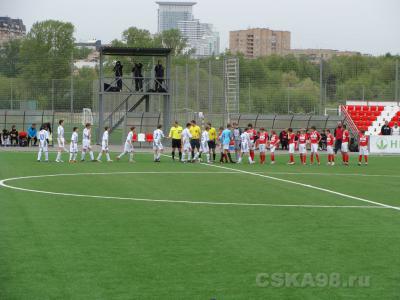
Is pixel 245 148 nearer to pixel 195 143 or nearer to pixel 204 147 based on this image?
pixel 204 147

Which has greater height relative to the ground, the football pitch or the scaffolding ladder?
the scaffolding ladder

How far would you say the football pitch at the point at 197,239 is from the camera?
9.62 m

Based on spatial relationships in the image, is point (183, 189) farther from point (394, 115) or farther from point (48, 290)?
point (394, 115)

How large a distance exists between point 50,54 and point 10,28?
42.5 metres

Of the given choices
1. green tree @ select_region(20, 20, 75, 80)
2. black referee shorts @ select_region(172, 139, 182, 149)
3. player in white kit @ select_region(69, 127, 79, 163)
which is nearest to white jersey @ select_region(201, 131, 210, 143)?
black referee shorts @ select_region(172, 139, 182, 149)

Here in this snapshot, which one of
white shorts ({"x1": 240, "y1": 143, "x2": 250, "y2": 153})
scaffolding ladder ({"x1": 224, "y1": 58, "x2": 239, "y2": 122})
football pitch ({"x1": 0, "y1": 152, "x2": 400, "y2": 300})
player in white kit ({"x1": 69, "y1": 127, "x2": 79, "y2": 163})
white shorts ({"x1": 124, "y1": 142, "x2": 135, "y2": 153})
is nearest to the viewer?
football pitch ({"x1": 0, "y1": 152, "x2": 400, "y2": 300})

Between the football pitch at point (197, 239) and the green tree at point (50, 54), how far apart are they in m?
22.1

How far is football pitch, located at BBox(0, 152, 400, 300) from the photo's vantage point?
962 centimetres

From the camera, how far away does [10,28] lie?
23.0ft

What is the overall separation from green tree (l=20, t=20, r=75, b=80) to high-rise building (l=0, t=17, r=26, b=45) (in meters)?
35.1

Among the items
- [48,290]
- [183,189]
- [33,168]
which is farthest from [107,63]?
[48,290]

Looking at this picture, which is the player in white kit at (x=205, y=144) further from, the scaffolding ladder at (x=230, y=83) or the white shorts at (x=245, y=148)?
the scaffolding ladder at (x=230, y=83)

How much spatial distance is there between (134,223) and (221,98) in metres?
37.0
